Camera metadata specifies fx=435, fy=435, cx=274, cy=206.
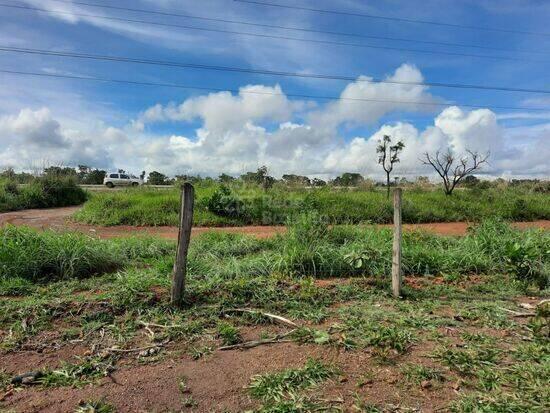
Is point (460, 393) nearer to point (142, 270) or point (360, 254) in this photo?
point (360, 254)

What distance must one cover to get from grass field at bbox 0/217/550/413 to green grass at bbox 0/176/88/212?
1225cm

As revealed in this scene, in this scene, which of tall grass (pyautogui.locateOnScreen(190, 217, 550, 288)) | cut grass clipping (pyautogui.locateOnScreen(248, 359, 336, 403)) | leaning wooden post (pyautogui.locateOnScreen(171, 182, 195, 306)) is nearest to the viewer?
cut grass clipping (pyautogui.locateOnScreen(248, 359, 336, 403))

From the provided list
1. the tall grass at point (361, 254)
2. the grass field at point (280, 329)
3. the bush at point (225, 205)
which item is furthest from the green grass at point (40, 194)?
the tall grass at point (361, 254)

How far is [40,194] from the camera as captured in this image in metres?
18.1

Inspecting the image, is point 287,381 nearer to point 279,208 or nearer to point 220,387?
point 220,387

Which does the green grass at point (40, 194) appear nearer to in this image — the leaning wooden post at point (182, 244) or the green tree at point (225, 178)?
the green tree at point (225, 178)

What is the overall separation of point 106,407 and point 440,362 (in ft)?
7.94

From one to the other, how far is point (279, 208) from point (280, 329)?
8.82 meters

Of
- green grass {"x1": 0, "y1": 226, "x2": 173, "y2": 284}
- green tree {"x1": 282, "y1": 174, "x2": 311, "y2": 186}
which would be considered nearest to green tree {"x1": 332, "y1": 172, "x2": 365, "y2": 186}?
green tree {"x1": 282, "y1": 174, "x2": 311, "y2": 186}

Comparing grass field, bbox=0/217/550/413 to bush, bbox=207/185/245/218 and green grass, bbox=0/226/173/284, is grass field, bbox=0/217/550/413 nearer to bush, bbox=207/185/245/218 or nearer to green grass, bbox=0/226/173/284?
green grass, bbox=0/226/173/284

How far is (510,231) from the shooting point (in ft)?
26.6

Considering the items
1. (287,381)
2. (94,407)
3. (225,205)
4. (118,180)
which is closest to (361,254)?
(287,381)

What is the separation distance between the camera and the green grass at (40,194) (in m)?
16.8

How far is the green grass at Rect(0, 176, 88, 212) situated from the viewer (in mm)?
16828
